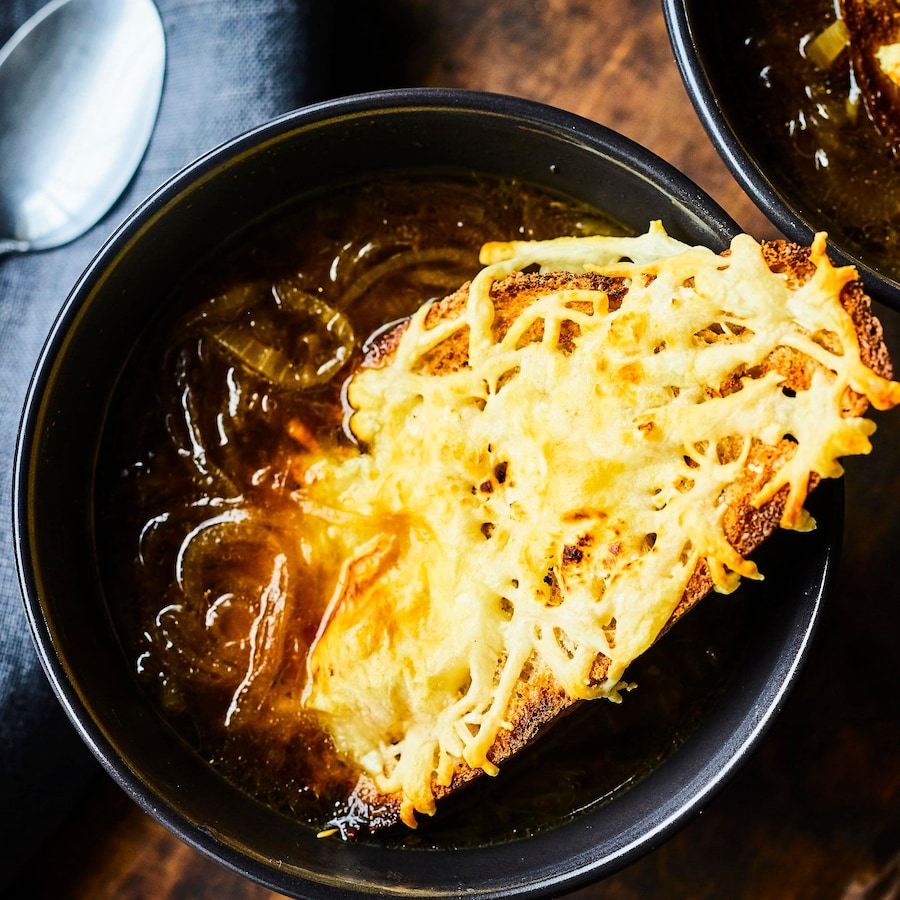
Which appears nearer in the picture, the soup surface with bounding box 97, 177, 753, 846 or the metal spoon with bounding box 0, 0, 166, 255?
the soup surface with bounding box 97, 177, 753, 846

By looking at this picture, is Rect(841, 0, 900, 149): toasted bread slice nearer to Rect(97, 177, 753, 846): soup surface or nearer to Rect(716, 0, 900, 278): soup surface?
Rect(716, 0, 900, 278): soup surface

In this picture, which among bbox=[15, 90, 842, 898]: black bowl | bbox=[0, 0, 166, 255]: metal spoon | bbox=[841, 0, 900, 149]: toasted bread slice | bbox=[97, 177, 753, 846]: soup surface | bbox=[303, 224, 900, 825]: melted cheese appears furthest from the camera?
bbox=[0, 0, 166, 255]: metal spoon

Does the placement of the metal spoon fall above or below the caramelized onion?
above

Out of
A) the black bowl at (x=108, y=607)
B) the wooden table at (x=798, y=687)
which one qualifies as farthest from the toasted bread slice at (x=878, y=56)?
the black bowl at (x=108, y=607)

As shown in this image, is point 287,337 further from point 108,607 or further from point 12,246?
point 12,246

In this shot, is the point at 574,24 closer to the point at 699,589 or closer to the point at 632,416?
the point at 632,416

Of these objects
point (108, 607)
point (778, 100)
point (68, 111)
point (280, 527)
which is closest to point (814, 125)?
point (778, 100)

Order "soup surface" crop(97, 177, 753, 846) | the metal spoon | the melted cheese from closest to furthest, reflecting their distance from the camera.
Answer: the melted cheese, "soup surface" crop(97, 177, 753, 846), the metal spoon

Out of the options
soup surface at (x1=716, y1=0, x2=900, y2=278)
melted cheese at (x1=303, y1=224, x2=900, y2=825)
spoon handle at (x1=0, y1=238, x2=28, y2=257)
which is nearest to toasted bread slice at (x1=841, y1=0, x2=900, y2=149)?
soup surface at (x1=716, y1=0, x2=900, y2=278)
